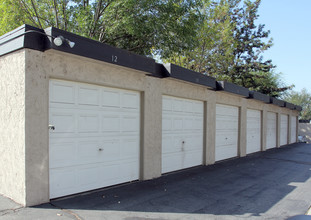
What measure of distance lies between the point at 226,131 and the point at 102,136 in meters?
6.80

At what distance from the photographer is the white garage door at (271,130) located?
1595cm

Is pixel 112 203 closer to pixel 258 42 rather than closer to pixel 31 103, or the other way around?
pixel 31 103

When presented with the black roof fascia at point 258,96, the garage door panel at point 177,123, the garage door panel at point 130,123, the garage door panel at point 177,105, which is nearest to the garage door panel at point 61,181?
the garage door panel at point 130,123

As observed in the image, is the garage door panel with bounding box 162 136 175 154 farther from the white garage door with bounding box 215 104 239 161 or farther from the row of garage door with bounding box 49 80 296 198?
the white garage door with bounding box 215 104 239 161

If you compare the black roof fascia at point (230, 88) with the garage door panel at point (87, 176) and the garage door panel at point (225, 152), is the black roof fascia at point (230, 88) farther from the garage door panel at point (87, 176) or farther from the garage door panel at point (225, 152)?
the garage door panel at point (87, 176)

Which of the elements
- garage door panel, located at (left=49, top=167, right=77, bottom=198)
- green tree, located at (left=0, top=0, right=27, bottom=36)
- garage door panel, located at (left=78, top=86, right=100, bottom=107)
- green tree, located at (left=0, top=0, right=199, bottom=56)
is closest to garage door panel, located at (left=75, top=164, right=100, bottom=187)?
garage door panel, located at (left=49, top=167, right=77, bottom=198)

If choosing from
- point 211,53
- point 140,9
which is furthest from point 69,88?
point 211,53

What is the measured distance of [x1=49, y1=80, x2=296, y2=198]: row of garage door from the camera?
5.11 metres

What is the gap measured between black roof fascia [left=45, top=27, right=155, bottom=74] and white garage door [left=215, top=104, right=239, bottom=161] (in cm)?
502

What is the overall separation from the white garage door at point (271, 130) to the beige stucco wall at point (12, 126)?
14.8 meters

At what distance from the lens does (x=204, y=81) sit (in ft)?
29.5

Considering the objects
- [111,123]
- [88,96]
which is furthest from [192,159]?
[88,96]

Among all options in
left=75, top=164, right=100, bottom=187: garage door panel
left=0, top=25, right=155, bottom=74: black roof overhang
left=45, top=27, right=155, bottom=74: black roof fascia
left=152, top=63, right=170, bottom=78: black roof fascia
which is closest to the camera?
left=0, top=25, right=155, bottom=74: black roof overhang

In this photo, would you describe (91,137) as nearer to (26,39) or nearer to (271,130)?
(26,39)
